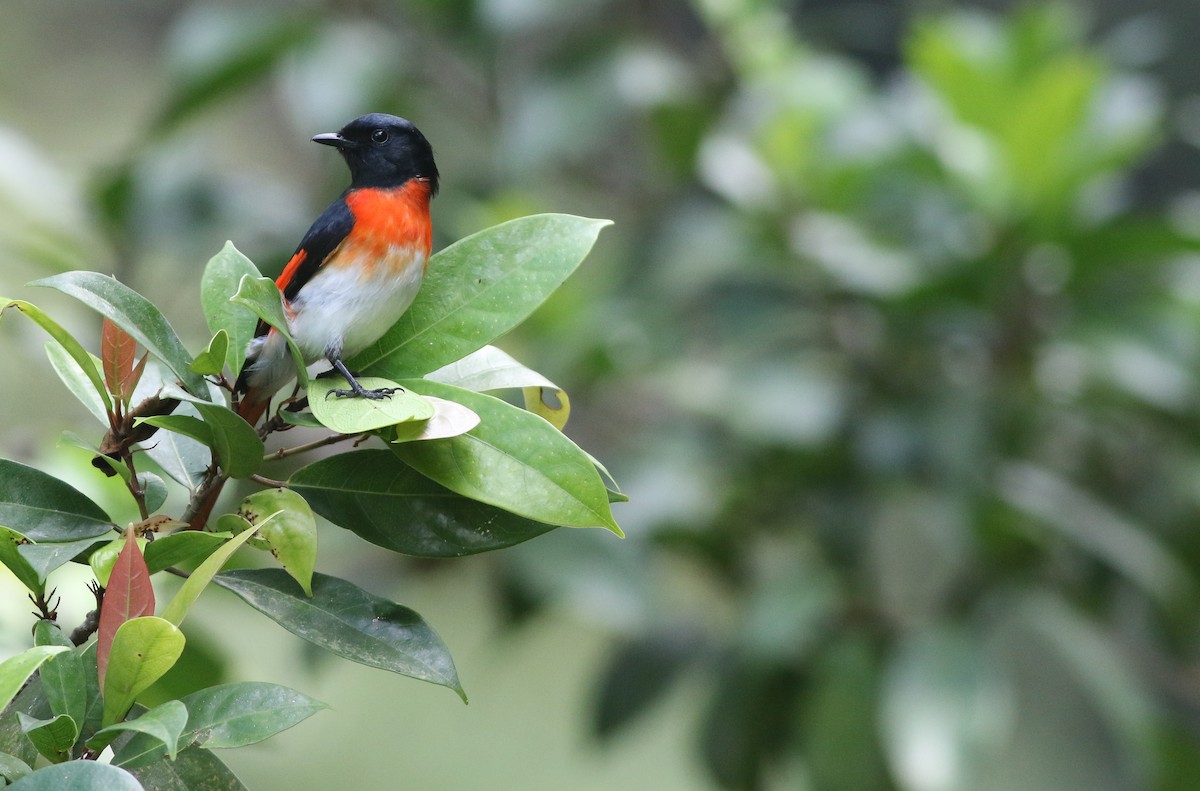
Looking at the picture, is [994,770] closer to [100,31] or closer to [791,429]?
[791,429]

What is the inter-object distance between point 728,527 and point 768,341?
278mm

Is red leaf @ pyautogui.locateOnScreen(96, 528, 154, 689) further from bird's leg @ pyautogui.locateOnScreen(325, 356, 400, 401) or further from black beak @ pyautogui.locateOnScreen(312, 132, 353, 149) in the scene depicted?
black beak @ pyautogui.locateOnScreen(312, 132, 353, 149)

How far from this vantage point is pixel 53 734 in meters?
0.40

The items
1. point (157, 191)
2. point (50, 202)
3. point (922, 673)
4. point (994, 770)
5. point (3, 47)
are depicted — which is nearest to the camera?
point (922, 673)

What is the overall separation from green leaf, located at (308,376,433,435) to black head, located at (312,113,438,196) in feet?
0.38

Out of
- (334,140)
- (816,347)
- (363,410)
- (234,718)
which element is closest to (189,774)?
(234,718)

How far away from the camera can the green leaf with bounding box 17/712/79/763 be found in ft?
1.27

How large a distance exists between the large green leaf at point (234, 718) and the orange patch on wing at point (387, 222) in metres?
0.17

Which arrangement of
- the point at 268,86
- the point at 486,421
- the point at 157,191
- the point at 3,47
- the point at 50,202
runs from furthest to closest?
the point at 268,86, the point at 3,47, the point at 157,191, the point at 50,202, the point at 486,421

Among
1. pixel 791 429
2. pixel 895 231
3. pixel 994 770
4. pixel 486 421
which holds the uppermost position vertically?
pixel 486 421

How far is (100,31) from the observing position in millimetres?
2648

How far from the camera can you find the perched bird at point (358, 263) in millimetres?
466

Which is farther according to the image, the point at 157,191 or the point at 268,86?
the point at 268,86

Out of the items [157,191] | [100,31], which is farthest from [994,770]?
[100,31]
